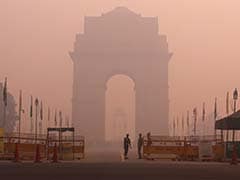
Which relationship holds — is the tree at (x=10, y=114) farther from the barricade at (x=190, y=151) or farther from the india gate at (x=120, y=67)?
the barricade at (x=190, y=151)

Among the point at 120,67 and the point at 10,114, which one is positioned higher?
the point at 120,67

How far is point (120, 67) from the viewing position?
446 ft

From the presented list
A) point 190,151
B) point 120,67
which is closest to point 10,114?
point 120,67

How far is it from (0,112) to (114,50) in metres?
22.7

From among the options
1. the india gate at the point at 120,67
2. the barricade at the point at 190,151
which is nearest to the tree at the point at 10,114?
the india gate at the point at 120,67

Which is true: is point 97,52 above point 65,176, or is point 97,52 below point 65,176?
above

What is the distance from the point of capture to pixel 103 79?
441 ft

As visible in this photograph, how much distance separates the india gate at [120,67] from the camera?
13245cm

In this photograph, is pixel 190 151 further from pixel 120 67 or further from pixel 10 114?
pixel 120 67

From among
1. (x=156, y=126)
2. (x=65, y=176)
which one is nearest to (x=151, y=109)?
(x=156, y=126)

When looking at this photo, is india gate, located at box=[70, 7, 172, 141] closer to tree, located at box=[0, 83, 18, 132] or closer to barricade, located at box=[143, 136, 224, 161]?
tree, located at box=[0, 83, 18, 132]

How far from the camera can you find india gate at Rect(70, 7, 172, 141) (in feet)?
435

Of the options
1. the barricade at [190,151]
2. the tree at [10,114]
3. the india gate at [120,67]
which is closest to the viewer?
the barricade at [190,151]

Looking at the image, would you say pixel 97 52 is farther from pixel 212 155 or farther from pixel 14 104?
pixel 212 155
